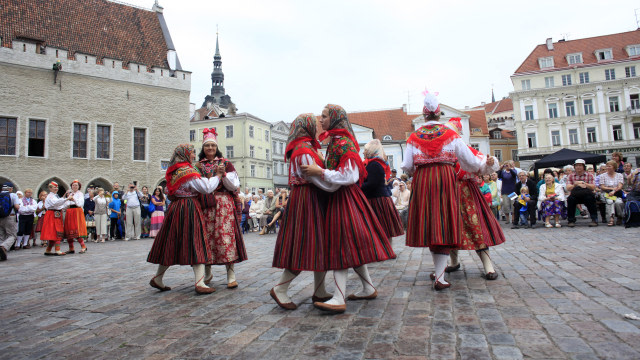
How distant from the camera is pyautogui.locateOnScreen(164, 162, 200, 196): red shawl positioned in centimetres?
434

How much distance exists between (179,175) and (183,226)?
22.7 inches

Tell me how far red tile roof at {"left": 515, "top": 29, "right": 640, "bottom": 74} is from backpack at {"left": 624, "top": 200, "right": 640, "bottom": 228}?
4012 centimetres

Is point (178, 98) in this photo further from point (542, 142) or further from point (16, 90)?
point (542, 142)

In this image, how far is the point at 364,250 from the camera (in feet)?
10.3

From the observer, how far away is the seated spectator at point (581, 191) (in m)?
9.79

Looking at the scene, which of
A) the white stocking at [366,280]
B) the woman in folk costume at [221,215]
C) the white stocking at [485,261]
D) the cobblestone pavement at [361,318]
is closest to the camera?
the cobblestone pavement at [361,318]

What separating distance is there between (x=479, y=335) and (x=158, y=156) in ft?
95.5

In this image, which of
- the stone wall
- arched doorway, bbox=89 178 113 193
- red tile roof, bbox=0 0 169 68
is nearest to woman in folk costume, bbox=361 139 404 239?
the stone wall

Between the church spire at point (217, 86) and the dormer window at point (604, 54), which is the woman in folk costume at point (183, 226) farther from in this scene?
the church spire at point (217, 86)

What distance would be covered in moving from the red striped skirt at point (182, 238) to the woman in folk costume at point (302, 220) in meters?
1.36

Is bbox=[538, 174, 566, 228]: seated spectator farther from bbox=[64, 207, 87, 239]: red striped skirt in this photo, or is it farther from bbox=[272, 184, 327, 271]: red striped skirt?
bbox=[64, 207, 87, 239]: red striped skirt

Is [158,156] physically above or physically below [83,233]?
above

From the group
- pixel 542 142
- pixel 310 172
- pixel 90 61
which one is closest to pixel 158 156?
pixel 90 61

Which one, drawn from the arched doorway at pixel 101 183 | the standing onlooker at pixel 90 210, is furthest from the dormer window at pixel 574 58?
the standing onlooker at pixel 90 210
